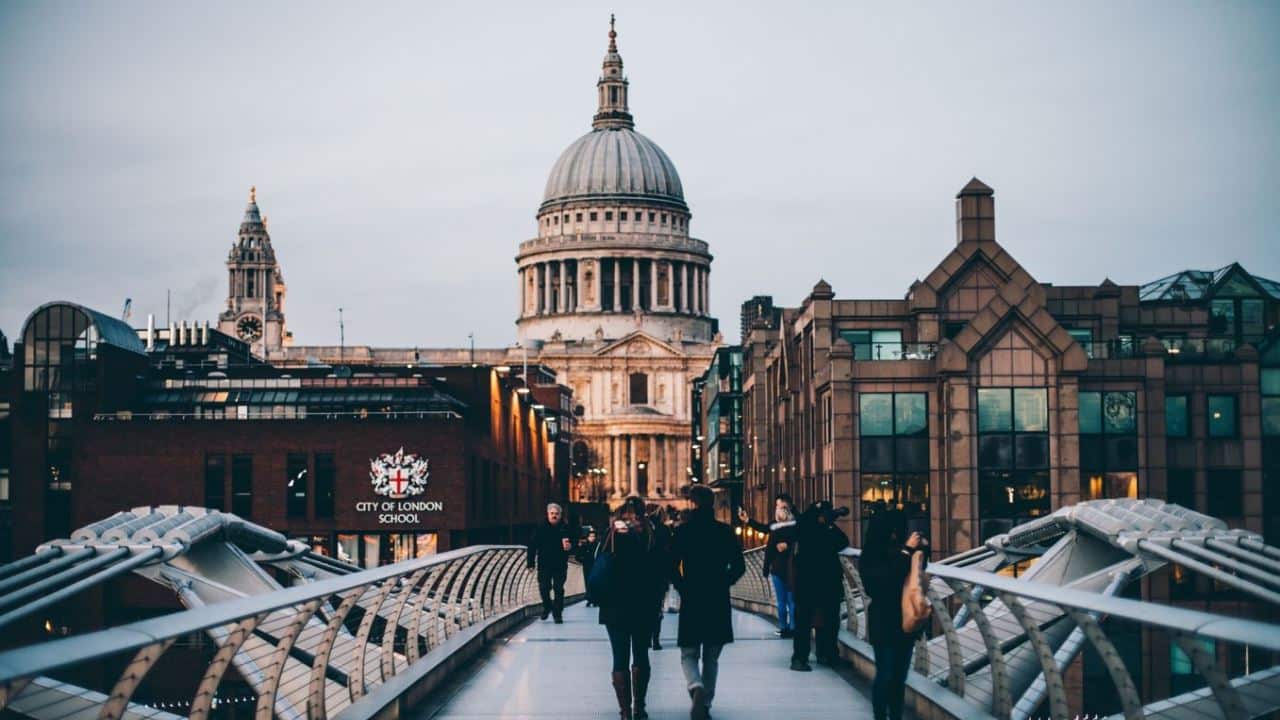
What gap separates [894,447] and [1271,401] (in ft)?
39.9

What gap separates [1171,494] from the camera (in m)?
50.7

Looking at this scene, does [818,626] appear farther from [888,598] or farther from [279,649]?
[279,649]

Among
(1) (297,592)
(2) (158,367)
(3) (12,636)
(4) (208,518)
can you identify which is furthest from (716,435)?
(1) (297,592)

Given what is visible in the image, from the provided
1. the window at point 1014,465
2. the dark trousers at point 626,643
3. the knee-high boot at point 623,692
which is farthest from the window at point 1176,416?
the knee-high boot at point 623,692

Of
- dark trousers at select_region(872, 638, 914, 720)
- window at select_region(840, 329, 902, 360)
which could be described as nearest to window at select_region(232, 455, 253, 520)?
window at select_region(840, 329, 902, 360)

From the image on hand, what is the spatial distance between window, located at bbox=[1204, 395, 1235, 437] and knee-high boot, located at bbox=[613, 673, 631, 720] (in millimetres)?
39884

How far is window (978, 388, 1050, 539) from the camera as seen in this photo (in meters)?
48.1

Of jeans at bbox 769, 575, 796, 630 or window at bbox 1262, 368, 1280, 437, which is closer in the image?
jeans at bbox 769, 575, 796, 630

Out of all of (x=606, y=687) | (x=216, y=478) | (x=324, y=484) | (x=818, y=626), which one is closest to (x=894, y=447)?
(x=324, y=484)

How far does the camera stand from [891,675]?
14.2m

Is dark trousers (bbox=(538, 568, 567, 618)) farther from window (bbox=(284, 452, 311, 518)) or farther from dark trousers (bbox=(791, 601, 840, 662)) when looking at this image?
window (bbox=(284, 452, 311, 518))

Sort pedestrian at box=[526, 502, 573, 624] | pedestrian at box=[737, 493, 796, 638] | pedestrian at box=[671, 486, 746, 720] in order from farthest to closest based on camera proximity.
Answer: pedestrian at box=[526, 502, 573, 624] → pedestrian at box=[737, 493, 796, 638] → pedestrian at box=[671, 486, 746, 720]

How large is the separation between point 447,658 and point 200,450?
51469 mm

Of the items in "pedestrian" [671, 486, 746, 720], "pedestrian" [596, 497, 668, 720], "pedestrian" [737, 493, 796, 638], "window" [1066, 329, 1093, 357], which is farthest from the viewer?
"window" [1066, 329, 1093, 357]
